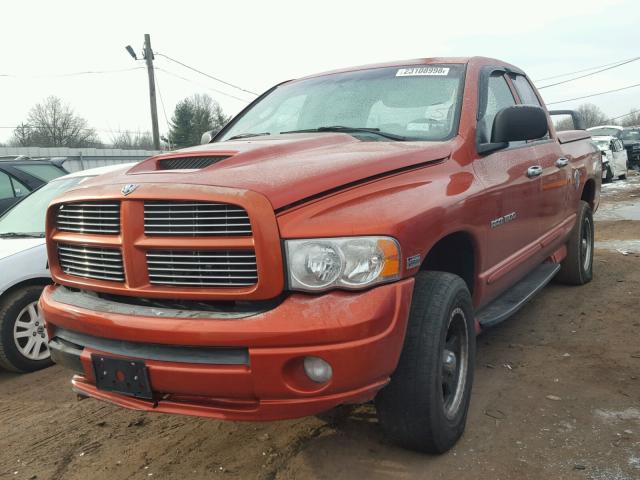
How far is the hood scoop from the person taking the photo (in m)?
2.78

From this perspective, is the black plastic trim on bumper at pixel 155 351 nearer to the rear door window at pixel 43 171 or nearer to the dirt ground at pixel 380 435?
the dirt ground at pixel 380 435

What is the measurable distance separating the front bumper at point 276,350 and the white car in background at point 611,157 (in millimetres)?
18213

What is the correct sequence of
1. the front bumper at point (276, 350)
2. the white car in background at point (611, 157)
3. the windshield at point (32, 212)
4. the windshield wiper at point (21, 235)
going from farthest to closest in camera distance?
the white car in background at point (611, 157)
the windshield at point (32, 212)
the windshield wiper at point (21, 235)
the front bumper at point (276, 350)

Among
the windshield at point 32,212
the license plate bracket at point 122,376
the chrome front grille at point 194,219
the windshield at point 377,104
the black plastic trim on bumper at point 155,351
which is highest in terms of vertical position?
the windshield at point 377,104

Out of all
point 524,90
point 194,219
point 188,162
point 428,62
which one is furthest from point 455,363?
point 524,90

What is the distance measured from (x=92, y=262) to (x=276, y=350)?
1058 millimetres

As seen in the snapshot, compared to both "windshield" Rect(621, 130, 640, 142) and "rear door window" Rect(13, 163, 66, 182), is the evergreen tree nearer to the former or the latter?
"windshield" Rect(621, 130, 640, 142)

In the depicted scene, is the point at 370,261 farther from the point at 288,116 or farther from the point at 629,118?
the point at 629,118

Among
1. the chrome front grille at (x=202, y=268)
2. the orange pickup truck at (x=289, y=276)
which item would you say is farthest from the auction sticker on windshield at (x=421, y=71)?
the chrome front grille at (x=202, y=268)

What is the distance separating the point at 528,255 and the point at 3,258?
12.8 ft

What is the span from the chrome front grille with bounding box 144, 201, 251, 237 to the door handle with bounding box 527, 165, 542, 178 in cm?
236

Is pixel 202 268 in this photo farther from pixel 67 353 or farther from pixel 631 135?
pixel 631 135

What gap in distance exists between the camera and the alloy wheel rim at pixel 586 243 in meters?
5.77

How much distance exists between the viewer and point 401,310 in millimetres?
2328
